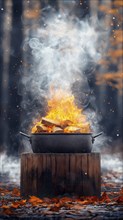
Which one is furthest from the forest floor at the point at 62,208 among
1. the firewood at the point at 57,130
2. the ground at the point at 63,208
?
the firewood at the point at 57,130

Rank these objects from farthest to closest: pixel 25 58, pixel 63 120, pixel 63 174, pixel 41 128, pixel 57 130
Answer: pixel 25 58
pixel 63 120
pixel 41 128
pixel 57 130
pixel 63 174

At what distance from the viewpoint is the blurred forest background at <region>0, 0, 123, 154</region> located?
42.6 ft

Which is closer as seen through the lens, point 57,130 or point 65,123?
point 57,130

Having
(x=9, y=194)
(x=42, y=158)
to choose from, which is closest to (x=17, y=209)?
(x=42, y=158)

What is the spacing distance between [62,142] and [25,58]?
709 centimetres

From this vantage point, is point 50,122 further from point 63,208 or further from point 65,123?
point 63,208

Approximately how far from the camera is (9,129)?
42.4ft

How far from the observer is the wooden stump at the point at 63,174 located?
6.18 m

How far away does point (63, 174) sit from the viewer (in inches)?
244

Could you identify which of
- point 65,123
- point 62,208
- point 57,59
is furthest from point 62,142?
point 57,59

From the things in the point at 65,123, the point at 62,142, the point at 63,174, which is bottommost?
the point at 63,174

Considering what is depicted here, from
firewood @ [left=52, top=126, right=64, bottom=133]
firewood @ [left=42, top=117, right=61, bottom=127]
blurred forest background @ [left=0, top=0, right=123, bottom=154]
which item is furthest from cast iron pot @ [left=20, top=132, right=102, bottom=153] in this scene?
blurred forest background @ [left=0, top=0, right=123, bottom=154]

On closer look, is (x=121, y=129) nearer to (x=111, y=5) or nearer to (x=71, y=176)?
(x=111, y=5)

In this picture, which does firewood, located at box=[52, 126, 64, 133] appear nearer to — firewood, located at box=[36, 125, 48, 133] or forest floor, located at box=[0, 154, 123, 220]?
firewood, located at box=[36, 125, 48, 133]
